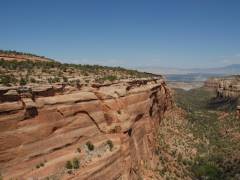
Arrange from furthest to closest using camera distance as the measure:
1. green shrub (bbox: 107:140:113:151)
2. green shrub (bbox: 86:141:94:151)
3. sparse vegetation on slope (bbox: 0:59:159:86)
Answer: green shrub (bbox: 107:140:113:151) < green shrub (bbox: 86:141:94:151) < sparse vegetation on slope (bbox: 0:59:159:86)

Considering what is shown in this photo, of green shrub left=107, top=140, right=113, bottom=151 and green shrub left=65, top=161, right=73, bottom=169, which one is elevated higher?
green shrub left=107, top=140, right=113, bottom=151

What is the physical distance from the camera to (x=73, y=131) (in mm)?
36594

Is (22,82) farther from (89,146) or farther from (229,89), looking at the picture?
(229,89)

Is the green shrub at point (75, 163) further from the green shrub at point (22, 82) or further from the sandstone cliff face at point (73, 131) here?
the green shrub at point (22, 82)

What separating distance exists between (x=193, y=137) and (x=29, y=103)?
47.1m

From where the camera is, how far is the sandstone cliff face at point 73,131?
99.2 ft

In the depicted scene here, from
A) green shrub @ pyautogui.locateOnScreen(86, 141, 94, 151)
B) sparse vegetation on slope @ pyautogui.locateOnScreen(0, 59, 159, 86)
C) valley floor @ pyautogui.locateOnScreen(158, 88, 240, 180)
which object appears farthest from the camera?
valley floor @ pyautogui.locateOnScreen(158, 88, 240, 180)

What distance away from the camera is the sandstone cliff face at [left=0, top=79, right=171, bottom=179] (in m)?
30.2

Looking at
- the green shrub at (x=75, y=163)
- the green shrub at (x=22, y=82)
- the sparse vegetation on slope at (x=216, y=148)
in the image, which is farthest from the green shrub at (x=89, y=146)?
the sparse vegetation on slope at (x=216, y=148)

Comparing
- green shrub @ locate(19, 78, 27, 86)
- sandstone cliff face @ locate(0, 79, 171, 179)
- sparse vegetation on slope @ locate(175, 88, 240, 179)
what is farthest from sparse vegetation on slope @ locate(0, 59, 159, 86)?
Result: sparse vegetation on slope @ locate(175, 88, 240, 179)

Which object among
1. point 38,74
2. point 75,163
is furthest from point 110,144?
point 38,74

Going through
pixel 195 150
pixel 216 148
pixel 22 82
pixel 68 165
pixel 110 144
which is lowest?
pixel 216 148

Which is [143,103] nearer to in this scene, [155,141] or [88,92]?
[155,141]

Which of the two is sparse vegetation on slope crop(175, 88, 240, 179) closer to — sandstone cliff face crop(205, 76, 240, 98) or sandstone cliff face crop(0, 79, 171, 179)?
sandstone cliff face crop(0, 79, 171, 179)
